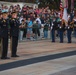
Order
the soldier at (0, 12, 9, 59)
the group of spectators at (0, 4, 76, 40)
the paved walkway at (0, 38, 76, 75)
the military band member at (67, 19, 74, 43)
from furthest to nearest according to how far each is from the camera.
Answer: the group of spectators at (0, 4, 76, 40) < the military band member at (67, 19, 74, 43) < the soldier at (0, 12, 9, 59) < the paved walkway at (0, 38, 76, 75)

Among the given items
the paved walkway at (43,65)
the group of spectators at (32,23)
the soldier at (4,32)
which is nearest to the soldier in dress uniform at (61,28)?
the group of spectators at (32,23)

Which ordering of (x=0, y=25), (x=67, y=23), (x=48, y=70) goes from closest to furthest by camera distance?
1. (x=48, y=70)
2. (x=0, y=25)
3. (x=67, y=23)

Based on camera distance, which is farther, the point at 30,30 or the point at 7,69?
the point at 30,30

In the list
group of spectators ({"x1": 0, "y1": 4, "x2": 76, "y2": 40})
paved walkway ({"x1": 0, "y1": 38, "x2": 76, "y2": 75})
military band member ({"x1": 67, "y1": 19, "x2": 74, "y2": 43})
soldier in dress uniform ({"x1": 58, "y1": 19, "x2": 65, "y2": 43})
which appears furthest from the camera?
group of spectators ({"x1": 0, "y1": 4, "x2": 76, "y2": 40})

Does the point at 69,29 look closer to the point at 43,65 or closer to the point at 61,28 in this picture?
the point at 61,28

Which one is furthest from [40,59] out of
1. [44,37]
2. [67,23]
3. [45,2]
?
[45,2]

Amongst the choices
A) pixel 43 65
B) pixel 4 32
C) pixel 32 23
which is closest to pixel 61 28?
pixel 32 23

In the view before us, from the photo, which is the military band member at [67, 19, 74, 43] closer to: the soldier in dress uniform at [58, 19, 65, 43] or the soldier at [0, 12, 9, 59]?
the soldier in dress uniform at [58, 19, 65, 43]

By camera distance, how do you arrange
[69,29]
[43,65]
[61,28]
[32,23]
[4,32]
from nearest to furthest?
[43,65]
[4,32]
[69,29]
[61,28]
[32,23]

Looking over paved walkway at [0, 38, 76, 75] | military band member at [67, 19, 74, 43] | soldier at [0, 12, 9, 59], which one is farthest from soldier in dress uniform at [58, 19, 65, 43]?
soldier at [0, 12, 9, 59]

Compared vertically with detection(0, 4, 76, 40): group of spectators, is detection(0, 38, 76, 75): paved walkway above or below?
below

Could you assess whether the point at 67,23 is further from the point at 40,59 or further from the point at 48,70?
the point at 48,70

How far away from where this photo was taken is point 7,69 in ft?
32.5

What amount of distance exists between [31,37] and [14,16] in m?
8.00
